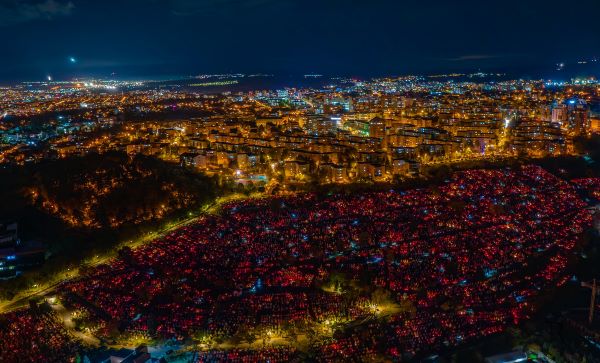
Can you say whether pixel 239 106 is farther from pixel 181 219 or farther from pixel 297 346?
pixel 297 346

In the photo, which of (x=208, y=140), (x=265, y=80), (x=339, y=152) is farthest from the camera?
(x=265, y=80)

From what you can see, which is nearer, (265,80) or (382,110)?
(382,110)

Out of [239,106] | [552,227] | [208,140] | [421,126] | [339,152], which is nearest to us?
[552,227]

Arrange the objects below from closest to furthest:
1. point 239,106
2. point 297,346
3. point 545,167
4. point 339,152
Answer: point 297,346, point 545,167, point 339,152, point 239,106

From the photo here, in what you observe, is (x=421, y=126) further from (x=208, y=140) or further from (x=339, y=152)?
(x=208, y=140)

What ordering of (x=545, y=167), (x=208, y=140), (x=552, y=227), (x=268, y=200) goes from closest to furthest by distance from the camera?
(x=552, y=227) → (x=268, y=200) → (x=545, y=167) → (x=208, y=140)

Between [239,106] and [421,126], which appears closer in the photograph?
[421,126]

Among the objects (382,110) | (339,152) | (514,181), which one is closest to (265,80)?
(382,110)

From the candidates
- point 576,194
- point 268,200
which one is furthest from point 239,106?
point 576,194
